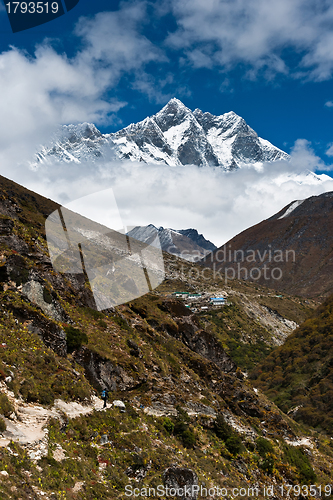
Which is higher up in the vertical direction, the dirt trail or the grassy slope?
the dirt trail

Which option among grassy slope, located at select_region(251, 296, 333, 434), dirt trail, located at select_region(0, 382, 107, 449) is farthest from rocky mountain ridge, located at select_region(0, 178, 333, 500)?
grassy slope, located at select_region(251, 296, 333, 434)

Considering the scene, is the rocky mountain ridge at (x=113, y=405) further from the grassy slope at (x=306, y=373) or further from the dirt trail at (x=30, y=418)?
the grassy slope at (x=306, y=373)

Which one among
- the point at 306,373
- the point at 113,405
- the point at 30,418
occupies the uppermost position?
the point at 30,418

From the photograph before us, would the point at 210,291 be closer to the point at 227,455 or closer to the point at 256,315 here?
the point at 256,315

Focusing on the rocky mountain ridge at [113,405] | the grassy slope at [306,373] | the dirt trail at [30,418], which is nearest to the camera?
the dirt trail at [30,418]

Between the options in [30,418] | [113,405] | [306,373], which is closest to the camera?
[30,418]

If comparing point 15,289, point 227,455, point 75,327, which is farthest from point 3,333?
point 227,455

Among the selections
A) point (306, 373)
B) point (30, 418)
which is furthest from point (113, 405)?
point (306, 373)

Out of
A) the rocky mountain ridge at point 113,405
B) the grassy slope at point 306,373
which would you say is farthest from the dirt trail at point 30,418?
the grassy slope at point 306,373

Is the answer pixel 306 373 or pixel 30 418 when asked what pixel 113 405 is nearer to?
pixel 30 418

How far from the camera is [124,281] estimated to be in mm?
43469

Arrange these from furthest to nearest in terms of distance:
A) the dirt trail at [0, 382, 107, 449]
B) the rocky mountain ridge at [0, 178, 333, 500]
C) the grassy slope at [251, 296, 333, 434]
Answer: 1. the grassy slope at [251, 296, 333, 434]
2. the rocky mountain ridge at [0, 178, 333, 500]
3. the dirt trail at [0, 382, 107, 449]

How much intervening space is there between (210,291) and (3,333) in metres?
109

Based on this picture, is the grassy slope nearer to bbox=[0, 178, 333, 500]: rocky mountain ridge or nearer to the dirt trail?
bbox=[0, 178, 333, 500]: rocky mountain ridge
